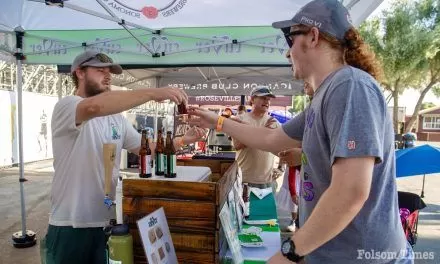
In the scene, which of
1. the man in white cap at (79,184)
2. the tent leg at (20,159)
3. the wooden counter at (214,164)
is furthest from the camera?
the tent leg at (20,159)

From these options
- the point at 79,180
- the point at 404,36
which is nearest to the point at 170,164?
the point at 79,180

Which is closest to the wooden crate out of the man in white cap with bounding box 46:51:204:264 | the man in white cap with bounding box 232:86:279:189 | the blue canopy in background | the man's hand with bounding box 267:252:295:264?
the man's hand with bounding box 267:252:295:264

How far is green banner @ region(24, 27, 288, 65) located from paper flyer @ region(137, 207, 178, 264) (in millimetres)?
3357

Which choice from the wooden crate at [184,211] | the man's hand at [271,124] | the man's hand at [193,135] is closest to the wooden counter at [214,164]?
the man's hand at [193,135]

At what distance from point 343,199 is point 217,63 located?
152 inches

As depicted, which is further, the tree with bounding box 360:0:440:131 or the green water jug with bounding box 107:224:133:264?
the tree with bounding box 360:0:440:131

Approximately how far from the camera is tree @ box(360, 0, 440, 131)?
1809 cm

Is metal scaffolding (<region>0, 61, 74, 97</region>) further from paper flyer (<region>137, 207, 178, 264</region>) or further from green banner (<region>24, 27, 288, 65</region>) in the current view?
paper flyer (<region>137, 207, 178, 264</region>)

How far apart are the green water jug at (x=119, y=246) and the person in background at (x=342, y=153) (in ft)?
2.39

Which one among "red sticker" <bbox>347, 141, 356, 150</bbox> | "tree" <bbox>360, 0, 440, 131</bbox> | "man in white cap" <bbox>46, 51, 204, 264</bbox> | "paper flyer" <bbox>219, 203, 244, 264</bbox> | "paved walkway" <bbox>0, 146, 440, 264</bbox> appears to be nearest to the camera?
"red sticker" <bbox>347, 141, 356, 150</bbox>

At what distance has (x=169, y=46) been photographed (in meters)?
4.78

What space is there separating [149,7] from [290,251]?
348 centimetres

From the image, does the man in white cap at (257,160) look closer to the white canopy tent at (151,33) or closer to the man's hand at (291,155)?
the white canopy tent at (151,33)

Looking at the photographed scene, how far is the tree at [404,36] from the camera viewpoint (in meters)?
18.1
